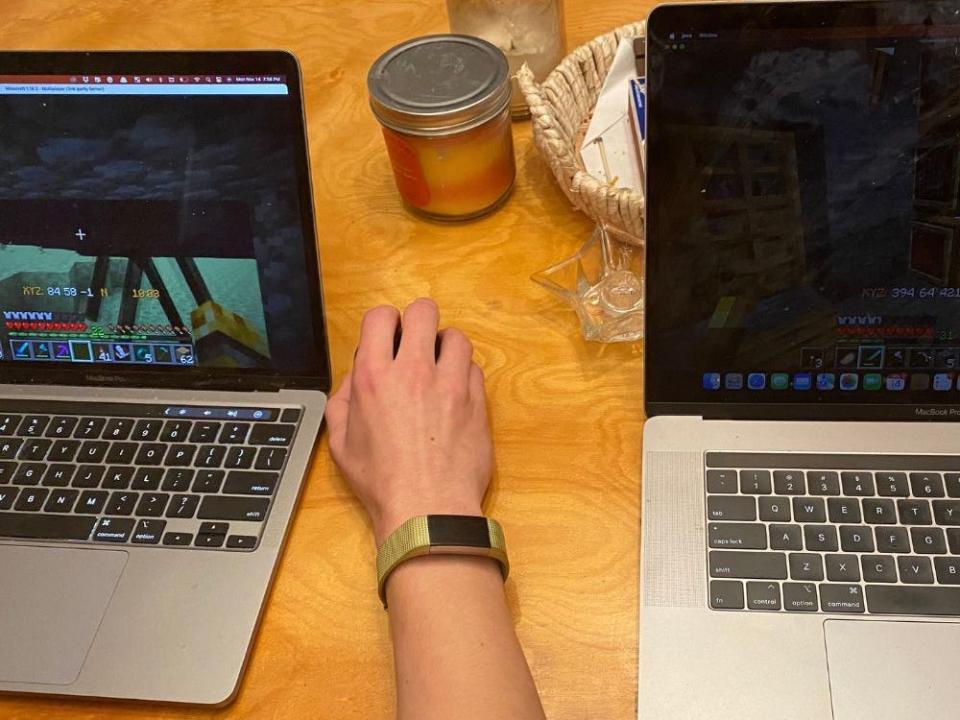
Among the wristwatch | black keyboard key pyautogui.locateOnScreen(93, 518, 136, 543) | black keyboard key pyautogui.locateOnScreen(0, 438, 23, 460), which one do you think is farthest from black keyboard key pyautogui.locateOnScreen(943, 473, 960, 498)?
black keyboard key pyautogui.locateOnScreen(0, 438, 23, 460)

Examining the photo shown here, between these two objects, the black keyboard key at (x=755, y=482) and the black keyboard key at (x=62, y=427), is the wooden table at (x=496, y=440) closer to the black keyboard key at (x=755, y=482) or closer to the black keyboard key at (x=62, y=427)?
the black keyboard key at (x=755, y=482)

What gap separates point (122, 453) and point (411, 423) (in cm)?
21

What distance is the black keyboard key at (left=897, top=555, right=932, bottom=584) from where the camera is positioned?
0.61 metres

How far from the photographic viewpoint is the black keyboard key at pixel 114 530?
67 cm

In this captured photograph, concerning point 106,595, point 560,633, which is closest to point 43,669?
point 106,595

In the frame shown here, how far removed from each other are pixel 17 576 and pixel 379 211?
442mm

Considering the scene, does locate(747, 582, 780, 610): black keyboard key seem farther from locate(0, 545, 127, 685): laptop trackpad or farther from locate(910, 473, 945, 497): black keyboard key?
locate(0, 545, 127, 685): laptop trackpad

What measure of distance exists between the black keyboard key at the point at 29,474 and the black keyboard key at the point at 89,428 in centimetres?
3

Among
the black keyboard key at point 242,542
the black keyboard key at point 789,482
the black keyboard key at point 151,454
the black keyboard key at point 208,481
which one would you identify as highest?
the black keyboard key at point 151,454

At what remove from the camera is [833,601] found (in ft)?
1.98

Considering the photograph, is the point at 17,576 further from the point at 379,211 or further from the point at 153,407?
the point at 379,211

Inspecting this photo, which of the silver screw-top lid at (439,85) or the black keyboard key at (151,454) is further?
the silver screw-top lid at (439,85)

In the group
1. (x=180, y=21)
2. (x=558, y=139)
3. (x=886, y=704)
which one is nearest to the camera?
(x=886, y=704)

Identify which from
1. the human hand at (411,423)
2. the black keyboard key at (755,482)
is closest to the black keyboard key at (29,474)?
the human hand at (411,423)
